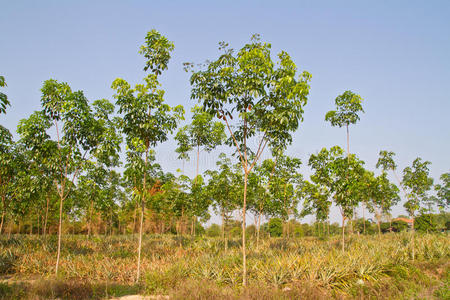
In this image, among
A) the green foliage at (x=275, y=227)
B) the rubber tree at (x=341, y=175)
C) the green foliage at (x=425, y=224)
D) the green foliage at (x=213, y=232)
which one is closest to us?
the rubber tree at (x=341, y=175)

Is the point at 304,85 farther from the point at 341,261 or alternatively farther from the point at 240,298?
the point at 341,261

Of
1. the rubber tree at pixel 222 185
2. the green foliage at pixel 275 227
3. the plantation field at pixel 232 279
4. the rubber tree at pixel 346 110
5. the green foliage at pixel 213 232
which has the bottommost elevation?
the green foliage at pixel 213 232

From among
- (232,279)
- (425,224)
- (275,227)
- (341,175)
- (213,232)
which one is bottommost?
(213,232)

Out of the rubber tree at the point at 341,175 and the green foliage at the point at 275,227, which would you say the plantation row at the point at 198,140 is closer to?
the rubber tree at the point at 341,175

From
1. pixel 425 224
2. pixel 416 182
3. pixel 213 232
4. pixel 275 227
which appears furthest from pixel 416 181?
pixel 213 232

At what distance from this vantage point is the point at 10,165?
12766 millimetres

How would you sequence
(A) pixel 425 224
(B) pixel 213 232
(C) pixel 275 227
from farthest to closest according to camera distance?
1. (B) pixel 213 232
2. (C) pixel 275 227
3. (A) pixel 425 224

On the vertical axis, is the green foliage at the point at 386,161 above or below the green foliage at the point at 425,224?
above

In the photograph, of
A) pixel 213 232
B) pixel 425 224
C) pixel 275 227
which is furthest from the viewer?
pixel 213 232

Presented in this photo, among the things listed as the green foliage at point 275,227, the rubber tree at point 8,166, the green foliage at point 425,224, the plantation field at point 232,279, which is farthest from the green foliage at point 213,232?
the plantation field at point 232,279

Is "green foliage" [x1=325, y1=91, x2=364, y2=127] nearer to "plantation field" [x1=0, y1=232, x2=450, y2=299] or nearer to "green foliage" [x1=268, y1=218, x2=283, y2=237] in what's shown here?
"plantation field" [x1=0, y1=232, x2=450, y2=299]

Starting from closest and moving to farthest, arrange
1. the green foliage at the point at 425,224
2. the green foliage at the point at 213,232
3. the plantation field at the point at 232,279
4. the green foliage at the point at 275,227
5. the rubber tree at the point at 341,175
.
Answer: the plantation field at the point at 232,279, the rubber tree at the point at 341,175, the green foliage at the point at 425,224, the green foliage at the point at 275,227, the green foliage at the point at 213,232

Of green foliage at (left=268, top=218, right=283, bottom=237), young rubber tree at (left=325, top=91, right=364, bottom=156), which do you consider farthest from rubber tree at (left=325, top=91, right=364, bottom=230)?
green foliage at (left=268, top=218, right=283, bottom=237)

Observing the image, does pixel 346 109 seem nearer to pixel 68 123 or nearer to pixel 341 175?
pixel 341 175
